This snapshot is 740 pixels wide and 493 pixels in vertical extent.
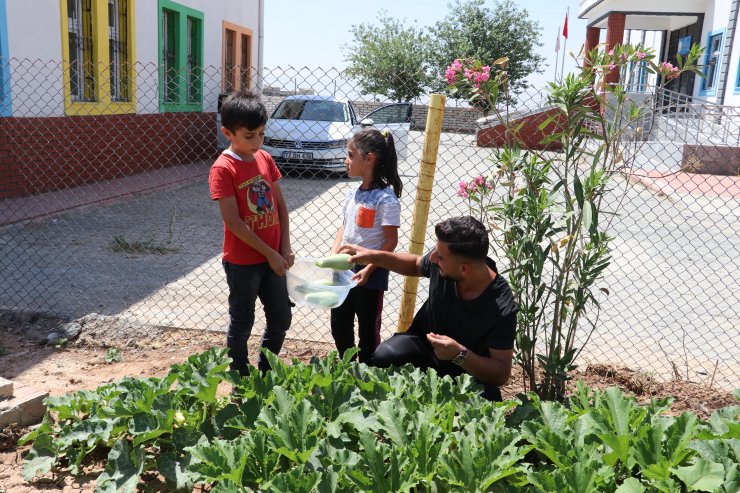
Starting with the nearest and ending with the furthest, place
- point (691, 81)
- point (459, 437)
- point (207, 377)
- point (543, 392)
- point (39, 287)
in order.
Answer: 1. point (459, 437)
2. point (207, 377)
3. point (543, 392)
4. point (39, 287)
5. point (691, 81)

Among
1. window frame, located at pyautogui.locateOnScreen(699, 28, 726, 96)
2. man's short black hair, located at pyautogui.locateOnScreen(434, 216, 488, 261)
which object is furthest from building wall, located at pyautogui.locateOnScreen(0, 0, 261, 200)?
window frame, located at pyautogui.locateOnScreen(699, 28, 726, 96)

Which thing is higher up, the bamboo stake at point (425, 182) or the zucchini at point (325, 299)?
the bamboo stake at point (425, 182)

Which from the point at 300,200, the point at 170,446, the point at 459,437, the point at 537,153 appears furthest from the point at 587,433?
the point at 300,200

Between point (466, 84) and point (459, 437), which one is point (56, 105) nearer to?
point (466, 84)

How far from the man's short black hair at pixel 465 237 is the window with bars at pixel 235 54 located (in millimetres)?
14474

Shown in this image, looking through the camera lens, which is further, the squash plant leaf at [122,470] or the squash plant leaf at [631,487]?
the squash plant leaf at [122,470]

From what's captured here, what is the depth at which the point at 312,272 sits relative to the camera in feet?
11.6

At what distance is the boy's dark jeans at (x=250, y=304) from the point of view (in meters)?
3.45

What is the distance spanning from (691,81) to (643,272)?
15.5m

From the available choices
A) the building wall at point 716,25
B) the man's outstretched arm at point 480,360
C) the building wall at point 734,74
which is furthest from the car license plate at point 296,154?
the man's outstretched arm at point 480,360

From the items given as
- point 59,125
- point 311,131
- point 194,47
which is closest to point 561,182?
point 59,125

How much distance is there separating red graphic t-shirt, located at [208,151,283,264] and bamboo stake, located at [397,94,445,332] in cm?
73

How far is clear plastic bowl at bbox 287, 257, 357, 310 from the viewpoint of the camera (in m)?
3.31

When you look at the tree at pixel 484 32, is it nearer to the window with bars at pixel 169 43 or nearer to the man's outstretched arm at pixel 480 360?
the window with bars at pixel 169 43
